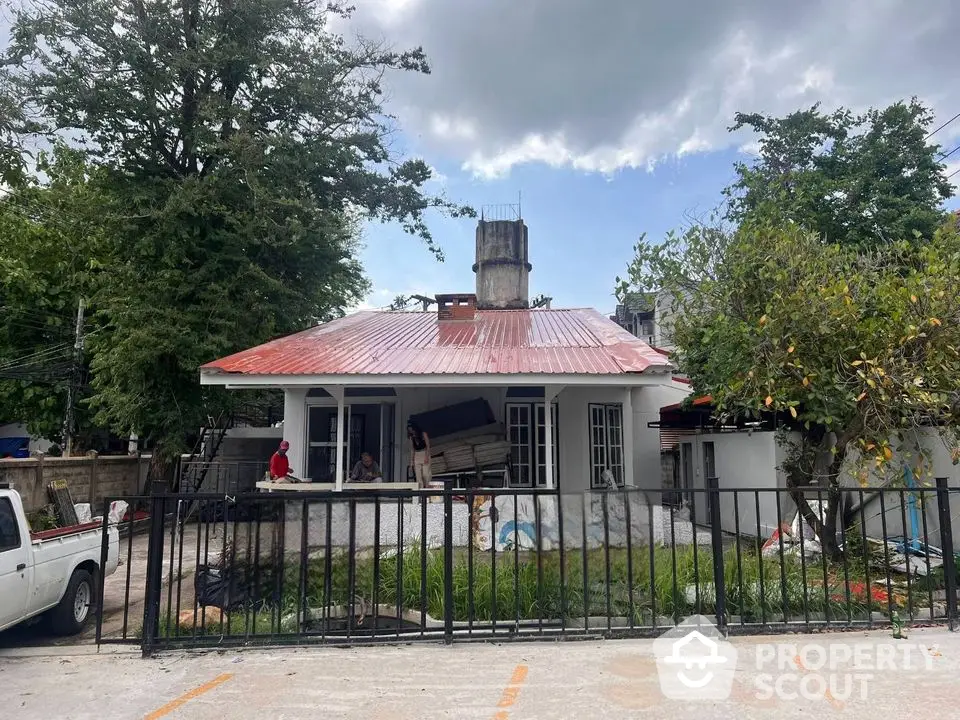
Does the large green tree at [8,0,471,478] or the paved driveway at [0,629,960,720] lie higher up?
the large green tree at [8,0,471,478]

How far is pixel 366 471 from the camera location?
11.0m

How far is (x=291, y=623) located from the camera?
5.93 metres

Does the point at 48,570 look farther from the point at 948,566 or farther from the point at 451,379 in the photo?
the point at 948,566

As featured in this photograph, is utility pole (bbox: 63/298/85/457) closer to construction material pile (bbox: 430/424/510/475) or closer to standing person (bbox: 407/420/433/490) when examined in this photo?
construction material pile (bbox: 430/424/510/475)

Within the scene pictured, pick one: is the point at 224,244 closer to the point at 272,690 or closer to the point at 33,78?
the point at 33,78

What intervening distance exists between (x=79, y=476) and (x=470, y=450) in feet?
32.9

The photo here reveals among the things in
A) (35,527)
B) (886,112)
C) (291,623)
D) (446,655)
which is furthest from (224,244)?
(886,112)

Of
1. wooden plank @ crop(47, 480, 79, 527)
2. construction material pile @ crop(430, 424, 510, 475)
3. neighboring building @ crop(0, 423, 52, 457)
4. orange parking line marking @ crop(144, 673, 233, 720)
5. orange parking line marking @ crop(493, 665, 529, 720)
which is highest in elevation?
neighboring building @ crop(0, 423, 52, 457)

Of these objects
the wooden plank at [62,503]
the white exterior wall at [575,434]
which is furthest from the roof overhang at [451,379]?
the wooden plank at [62,503]

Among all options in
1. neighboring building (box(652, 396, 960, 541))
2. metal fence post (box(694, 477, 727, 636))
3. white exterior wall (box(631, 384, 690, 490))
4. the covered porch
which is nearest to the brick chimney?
the covered porch

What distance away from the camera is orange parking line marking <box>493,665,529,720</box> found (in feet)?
13.6

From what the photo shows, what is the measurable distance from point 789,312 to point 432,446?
6.53m

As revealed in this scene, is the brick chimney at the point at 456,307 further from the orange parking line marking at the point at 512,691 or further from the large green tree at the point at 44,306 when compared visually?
the orange parking line marking at the point at 512,691

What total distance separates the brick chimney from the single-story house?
0.58 meters
